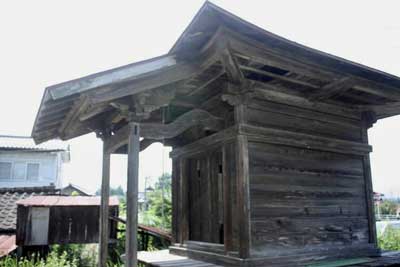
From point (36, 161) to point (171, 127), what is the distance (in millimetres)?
21094

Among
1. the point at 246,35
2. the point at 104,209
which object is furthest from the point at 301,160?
the point at 104,209

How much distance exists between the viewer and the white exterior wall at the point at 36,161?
22.4 metres

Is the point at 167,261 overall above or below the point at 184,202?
below

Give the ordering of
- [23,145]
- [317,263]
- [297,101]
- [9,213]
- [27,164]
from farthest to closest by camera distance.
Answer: [23,145], [27,164], [9,213], [297,101], [317,263]

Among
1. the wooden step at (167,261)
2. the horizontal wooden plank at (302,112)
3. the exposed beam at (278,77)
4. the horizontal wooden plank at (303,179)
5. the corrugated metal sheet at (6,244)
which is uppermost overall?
the exposed beam at (278,77)

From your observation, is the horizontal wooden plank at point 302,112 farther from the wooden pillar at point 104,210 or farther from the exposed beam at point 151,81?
the wooden pillar at point 104,210

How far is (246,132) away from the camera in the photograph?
4.61 m

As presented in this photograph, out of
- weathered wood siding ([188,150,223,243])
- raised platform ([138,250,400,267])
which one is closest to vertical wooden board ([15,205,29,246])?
raised platform ([138,250,400,267])

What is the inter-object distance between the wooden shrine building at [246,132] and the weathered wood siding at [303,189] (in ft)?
0.05

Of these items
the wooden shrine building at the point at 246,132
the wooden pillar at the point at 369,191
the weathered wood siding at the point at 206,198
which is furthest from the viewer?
the wooden pillar at the point at 369,191

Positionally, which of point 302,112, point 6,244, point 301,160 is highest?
point 302,112

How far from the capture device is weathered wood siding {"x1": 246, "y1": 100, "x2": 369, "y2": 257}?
182 inches

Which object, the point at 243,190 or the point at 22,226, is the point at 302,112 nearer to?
the point at 243,190

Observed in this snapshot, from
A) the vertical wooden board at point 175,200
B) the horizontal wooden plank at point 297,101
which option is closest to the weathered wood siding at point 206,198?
the vertical wooden board at point 175,200
